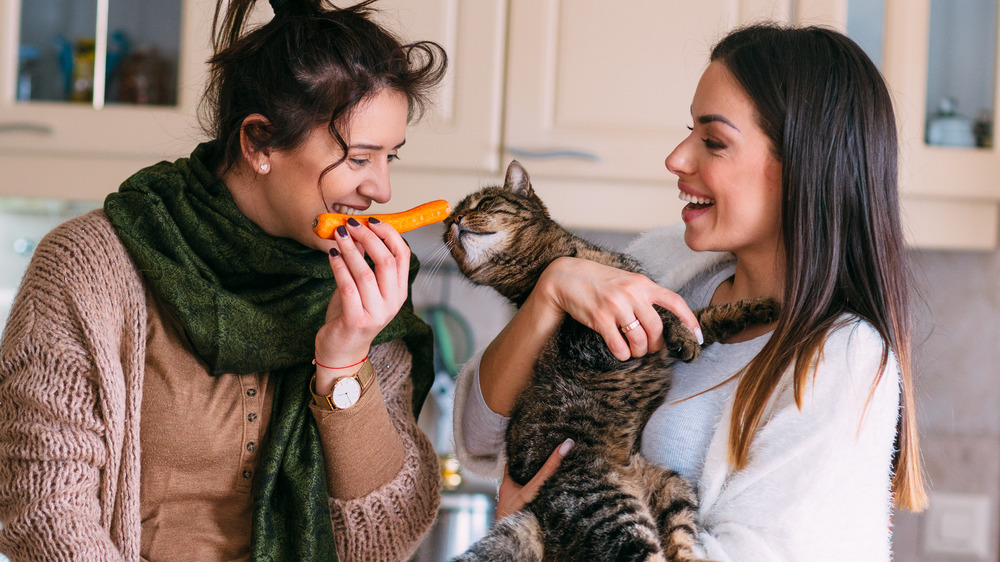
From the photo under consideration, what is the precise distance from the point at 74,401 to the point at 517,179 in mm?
816

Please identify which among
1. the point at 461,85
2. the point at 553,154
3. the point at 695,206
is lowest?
the point at 695,206

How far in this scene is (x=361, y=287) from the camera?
109 cm

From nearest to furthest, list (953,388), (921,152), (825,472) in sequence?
(825,472) < (921,152) < (953,388)

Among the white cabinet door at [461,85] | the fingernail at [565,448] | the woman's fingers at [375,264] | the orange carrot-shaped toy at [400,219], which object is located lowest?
the fingernail at [565,448]

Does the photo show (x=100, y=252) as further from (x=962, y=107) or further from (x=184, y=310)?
Result: (x=962, y=107)

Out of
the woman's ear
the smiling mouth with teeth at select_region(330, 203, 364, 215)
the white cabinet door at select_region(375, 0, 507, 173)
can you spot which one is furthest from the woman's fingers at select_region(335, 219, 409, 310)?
the white cabinet door at select_region(375, 0, 507, 173)

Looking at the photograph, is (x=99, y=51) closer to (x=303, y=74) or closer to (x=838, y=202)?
(x=303, y=74)

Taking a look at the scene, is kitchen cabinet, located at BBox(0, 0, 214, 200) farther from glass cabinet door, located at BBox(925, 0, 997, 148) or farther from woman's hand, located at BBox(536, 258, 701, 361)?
glass cabinet door, located at BBox(925, 0, 997, 148)

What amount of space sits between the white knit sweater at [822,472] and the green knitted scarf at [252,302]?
0.61 metres

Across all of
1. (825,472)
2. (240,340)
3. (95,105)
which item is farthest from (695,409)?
(95,105)

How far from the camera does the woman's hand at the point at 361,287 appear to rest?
1.08 m

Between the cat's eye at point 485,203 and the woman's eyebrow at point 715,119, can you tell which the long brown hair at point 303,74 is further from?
the woman's eyebrow at point 715,119

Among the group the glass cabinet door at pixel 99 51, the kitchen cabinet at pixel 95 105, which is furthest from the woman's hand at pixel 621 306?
the glass cabinet door at pixel 99 51

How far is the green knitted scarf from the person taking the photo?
116 cm
